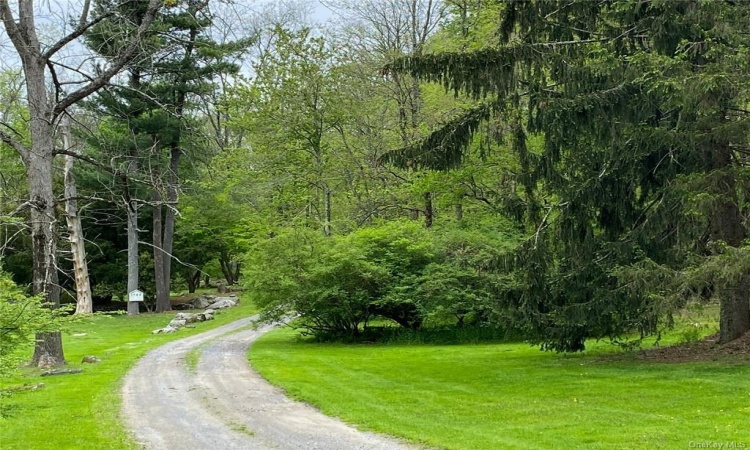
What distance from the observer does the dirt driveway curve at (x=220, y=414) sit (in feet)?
23.1

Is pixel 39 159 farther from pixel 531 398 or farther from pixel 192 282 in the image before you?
pixel 192 282

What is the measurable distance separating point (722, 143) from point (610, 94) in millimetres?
2179

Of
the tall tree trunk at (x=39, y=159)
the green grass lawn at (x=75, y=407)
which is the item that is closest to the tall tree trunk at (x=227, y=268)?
the green grass lawn at (x=75, y=407)

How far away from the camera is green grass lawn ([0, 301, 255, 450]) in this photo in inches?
291

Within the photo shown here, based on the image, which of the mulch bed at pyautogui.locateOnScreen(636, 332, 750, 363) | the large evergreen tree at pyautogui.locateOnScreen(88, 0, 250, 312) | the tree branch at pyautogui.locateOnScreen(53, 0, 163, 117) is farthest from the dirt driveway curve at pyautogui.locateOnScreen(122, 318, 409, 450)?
the mulch bed at pyautogui.locateOnScreen(636, 332, 750, 363)

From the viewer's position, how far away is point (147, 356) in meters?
16.1

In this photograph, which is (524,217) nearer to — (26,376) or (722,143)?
(722,143)

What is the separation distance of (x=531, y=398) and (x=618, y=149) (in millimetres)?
4591

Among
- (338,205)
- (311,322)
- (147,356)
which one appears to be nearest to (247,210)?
(338,205)

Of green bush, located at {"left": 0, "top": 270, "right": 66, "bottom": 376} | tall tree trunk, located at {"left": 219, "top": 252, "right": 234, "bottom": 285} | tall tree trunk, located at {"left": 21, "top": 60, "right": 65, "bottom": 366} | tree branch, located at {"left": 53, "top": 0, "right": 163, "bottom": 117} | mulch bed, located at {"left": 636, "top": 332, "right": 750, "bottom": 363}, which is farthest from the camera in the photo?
tall tree trunk, located at {"left": 219, "top": 252, "right": 234, "bottom": 285}

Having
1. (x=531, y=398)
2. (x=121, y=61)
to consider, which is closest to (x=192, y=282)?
(x=121, y=61)

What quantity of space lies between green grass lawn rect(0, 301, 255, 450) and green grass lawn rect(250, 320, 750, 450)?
284cm

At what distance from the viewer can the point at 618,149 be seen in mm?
10664

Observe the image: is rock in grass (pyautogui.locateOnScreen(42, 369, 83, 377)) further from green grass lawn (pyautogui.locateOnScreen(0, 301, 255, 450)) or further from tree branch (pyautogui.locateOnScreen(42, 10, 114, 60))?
tree branch (pyautogui.locateOnScreen(42, 10, 114, 60))
